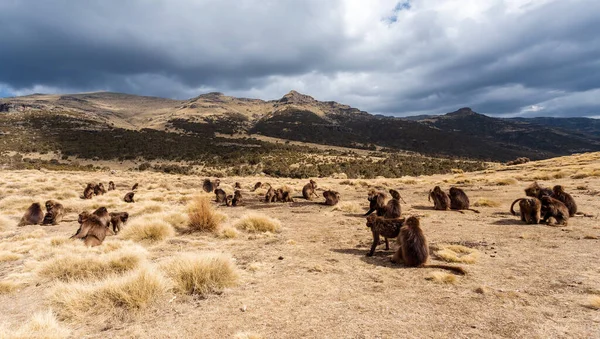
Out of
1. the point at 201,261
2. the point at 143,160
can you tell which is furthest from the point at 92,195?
the point at 143,160

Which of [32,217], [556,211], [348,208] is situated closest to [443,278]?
[556,211]

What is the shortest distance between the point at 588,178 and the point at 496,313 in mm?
23329

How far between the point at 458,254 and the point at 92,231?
1036 centimetres

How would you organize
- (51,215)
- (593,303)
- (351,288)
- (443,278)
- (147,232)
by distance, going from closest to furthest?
(593,303) < (351,288) < (443,278) < (147,232) < (51,215)

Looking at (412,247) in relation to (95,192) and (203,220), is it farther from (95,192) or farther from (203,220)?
(95,192)

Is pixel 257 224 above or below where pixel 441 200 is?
below

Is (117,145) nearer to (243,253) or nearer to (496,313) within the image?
(243,253)

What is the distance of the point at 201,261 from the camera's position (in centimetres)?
611

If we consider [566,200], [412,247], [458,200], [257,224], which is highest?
[566,200]

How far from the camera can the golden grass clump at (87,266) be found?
6.67 metres

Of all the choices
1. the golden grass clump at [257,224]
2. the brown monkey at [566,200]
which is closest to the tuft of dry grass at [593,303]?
the golden grass clump at [257,224]

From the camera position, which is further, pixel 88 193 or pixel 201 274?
pixel 88 193

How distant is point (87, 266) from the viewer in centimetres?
686

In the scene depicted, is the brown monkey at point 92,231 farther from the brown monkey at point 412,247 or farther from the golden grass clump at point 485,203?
the golden grass clump at point 485,203
